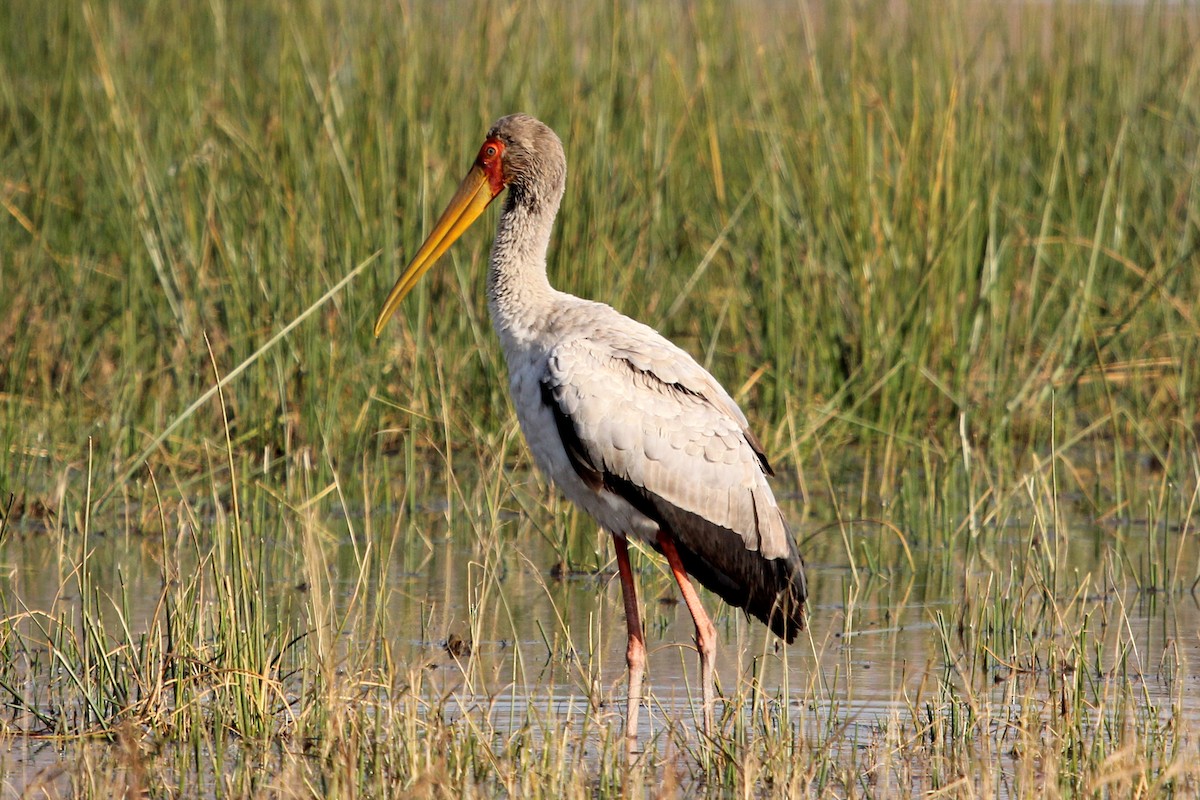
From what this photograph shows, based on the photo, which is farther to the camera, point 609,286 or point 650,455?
point 609,286

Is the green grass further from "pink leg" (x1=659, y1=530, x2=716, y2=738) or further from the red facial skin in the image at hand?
the red facial skin

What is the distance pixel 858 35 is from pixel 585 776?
438 cm

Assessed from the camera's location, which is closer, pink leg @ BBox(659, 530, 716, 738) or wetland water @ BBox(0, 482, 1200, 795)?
wetland water @ BBox(0, 482, 1200, 795)

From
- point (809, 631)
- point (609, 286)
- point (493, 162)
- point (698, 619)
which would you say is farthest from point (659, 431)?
point (609, 286)

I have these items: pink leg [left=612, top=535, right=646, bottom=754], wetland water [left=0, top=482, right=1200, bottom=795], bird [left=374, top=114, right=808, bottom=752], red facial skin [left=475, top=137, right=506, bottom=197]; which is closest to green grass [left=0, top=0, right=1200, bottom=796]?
wetland water [left=0, top=482, right=1200, bottom=795]

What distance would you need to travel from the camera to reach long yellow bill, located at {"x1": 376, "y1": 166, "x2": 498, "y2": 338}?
545 cm

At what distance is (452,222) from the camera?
5535 mm

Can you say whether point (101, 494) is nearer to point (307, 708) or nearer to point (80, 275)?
point (80, 275)

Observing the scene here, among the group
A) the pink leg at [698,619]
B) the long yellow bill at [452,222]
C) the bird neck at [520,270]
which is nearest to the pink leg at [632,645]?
the pink leg at [698,619]

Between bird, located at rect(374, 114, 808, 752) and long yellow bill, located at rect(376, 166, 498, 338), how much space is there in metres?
0.60

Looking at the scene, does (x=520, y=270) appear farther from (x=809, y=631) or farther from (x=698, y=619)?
(x=809, y=631)

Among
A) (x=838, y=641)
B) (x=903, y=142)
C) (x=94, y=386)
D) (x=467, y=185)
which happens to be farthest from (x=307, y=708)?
(x=903, y=142)

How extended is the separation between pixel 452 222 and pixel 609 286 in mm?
1461

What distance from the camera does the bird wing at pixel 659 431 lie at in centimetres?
458
